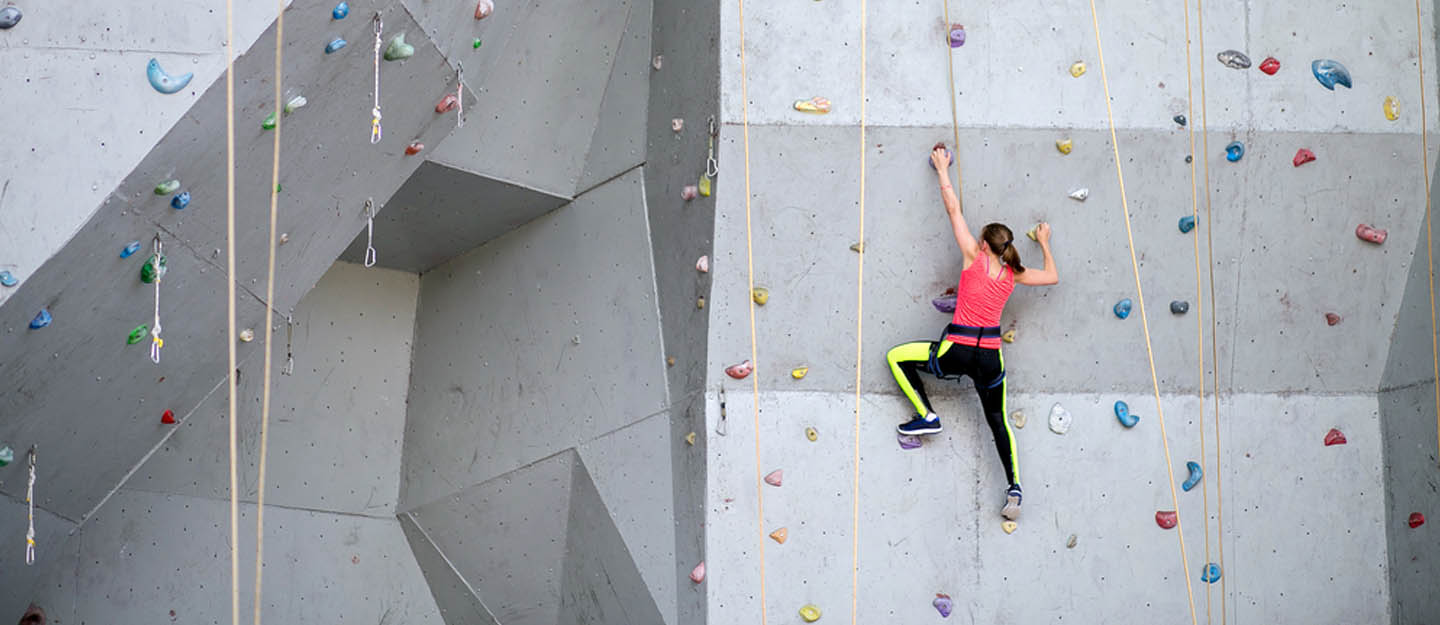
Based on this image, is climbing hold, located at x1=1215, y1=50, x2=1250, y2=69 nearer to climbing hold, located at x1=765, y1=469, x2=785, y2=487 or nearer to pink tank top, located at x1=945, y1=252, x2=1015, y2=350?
pink tank top, located at x1=945, y1=252, x2=1015, y2=350

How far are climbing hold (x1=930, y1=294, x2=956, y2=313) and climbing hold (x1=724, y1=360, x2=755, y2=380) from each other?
69 cm

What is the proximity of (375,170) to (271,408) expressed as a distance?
192cm

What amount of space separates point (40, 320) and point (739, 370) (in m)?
2.36

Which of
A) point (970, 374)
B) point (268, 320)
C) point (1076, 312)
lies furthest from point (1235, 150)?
point (268, 320)

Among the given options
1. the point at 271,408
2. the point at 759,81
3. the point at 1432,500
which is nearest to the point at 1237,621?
the point at 1432,500

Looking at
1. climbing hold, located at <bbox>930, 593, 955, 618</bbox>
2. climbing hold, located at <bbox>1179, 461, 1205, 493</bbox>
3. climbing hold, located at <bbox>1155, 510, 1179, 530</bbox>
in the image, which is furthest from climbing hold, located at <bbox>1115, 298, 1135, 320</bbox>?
climbing hold, located at <bbox>930, 593, 955, 618</bbox>

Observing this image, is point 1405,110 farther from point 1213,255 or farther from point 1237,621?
point 1237,621

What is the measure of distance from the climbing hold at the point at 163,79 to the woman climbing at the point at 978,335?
2.58m

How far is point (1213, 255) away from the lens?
6.00 metres

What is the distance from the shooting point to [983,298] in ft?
18.8

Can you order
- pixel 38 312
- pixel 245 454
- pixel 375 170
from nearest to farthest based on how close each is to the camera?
pixel 38 312
pixel 375 170
pixel 245 454

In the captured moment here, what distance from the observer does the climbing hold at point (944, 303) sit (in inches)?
234

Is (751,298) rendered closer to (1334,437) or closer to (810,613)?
(810,613)

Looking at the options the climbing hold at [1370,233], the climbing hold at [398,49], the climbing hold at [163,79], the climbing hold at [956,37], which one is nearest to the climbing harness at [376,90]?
the climbing hold at [398,49]
